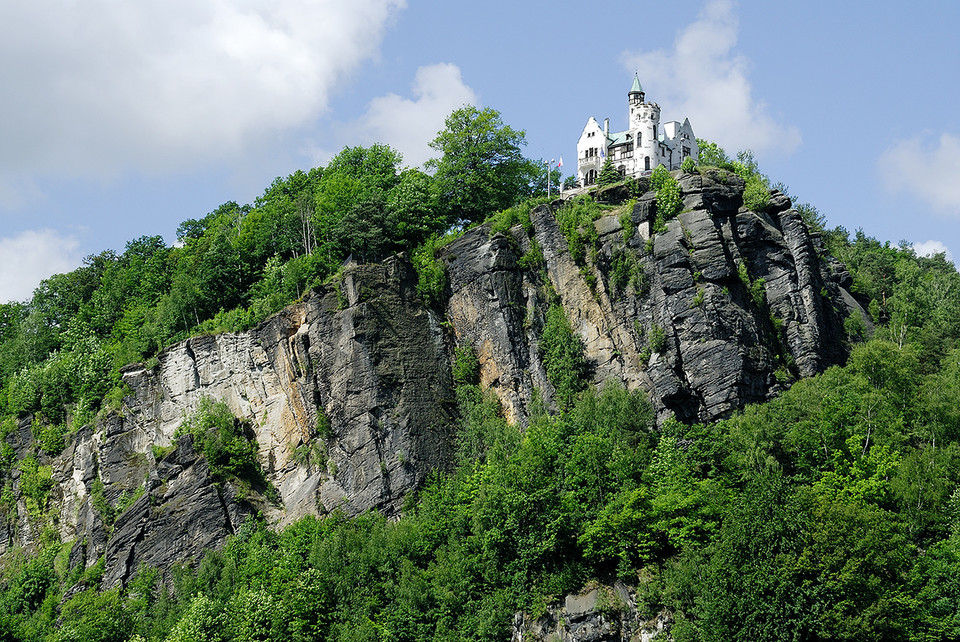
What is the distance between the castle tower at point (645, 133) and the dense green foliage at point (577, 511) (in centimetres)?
996

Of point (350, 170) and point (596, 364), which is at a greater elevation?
point (350, 170)

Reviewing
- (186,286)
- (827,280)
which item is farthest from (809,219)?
(186,286)

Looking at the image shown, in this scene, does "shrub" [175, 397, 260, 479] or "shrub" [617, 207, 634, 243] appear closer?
"shrub" [617, 207, 634, 243]

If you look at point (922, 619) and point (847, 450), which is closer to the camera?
point (922, 619)

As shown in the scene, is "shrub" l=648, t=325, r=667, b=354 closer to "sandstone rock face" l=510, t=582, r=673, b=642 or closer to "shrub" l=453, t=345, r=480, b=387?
"shrub" l=453, t=345, r=480, b=387

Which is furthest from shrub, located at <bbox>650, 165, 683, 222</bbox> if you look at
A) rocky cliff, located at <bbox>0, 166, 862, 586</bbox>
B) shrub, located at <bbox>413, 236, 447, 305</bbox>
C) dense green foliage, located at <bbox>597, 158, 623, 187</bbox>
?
shrub, located at <bbox>413, 236, 447, 305</bbox>

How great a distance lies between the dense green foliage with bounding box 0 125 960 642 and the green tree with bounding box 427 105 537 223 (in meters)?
2.13

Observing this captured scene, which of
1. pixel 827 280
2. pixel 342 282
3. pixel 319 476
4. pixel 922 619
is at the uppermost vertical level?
pixel 342 282

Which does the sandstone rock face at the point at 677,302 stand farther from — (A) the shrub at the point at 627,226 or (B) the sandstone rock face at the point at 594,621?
(B) the sandstone rock face at the point at 594,621

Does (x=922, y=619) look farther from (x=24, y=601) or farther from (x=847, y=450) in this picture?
(x=24, y=601)

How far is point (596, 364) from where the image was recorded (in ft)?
205

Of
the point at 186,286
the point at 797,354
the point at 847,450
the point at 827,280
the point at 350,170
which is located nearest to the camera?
the point at 847,450

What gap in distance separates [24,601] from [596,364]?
3564 cm

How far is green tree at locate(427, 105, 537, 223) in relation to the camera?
72.3 meters
